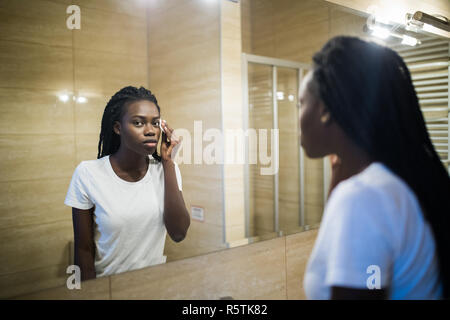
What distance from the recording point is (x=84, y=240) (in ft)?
2.57

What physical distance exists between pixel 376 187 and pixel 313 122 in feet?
0.65

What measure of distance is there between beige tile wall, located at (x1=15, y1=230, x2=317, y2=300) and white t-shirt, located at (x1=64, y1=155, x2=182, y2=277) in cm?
5

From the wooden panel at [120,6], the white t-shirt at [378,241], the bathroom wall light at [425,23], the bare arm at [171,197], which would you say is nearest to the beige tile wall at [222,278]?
the bare arm at [171,197]

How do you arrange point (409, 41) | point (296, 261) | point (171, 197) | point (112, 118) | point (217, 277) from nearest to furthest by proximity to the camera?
point (112, 118), point (171, 197), point (217, 277), point (296, 261), point (409, 41)

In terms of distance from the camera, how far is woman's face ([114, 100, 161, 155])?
0.81 m

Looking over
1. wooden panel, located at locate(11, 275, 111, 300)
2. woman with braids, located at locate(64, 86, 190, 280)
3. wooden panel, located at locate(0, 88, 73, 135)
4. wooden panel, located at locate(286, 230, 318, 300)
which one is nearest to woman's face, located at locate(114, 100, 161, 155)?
woman with braids, located at locate(64, 86, 190, 280)

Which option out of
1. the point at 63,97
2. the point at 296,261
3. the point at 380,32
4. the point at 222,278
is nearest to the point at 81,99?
the point at 63,97

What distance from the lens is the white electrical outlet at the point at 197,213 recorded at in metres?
0.93

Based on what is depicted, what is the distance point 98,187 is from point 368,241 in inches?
22.3

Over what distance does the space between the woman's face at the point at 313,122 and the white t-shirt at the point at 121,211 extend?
361mm

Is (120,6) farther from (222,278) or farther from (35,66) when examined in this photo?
(222,278)

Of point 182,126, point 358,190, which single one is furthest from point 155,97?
point 358,190

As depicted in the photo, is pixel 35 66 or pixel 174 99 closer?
pixel 35 66

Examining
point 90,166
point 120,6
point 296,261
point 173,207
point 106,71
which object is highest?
point 120,6
